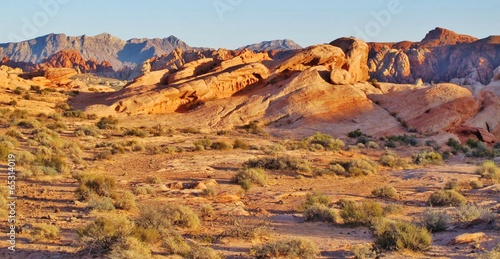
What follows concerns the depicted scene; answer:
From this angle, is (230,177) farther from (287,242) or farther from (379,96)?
(379,96)

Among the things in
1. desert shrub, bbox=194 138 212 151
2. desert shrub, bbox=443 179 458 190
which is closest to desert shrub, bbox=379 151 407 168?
desert shrub, bbox=443 179 458 190

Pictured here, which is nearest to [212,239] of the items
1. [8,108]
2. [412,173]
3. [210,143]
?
[412,173]

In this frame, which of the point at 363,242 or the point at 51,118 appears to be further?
the point at 51,118

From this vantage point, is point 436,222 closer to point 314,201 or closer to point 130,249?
point 314,201

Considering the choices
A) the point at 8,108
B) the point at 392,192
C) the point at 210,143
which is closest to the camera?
the point at 392,192

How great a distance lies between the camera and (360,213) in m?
11.3

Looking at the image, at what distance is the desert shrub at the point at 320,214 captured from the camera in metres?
11.5

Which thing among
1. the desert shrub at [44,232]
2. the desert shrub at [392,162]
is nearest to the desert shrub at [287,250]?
the desert shrub at [44,232]

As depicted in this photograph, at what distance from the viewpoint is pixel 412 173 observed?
20.0m

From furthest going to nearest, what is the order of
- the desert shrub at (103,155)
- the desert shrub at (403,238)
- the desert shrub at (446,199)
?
the desert shrub at (103,155)
the desert shrub at (446,199)
the desert shrub at (403,238)

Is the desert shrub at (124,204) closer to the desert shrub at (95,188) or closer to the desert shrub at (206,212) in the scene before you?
the desert shrub at (95,188)

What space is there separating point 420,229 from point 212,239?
3590 millimetres

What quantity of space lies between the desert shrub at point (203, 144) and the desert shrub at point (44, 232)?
50.0ft

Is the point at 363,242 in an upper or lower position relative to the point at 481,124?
lower
